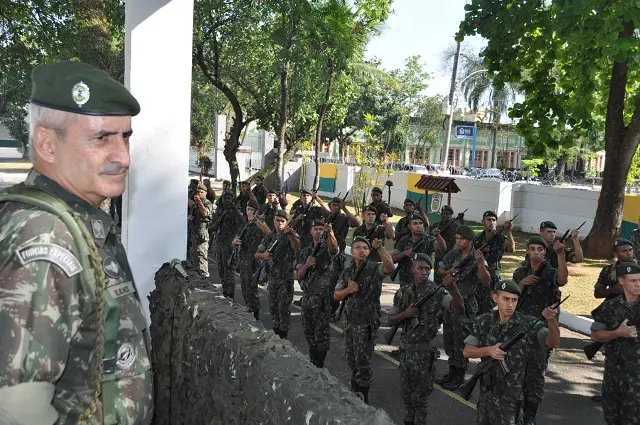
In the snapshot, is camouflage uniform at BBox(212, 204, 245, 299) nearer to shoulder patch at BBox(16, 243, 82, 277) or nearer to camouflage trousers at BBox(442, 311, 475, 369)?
camouflage trousers at BBox(442, 311, 475, 369)

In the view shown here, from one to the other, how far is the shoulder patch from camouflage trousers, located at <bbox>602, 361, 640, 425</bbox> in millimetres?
4826

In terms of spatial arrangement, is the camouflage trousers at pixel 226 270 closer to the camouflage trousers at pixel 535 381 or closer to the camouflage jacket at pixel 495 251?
the camouflage jacket at pixel 495 251

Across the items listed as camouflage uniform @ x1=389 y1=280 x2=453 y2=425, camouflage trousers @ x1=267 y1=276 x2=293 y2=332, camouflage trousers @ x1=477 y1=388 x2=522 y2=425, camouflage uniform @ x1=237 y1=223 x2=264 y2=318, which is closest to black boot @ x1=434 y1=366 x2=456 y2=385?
camouflage uniform @ x1=389 y1=280 x2=453 y2=425

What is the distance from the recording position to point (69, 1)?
13141mm

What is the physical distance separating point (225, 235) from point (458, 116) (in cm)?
5262

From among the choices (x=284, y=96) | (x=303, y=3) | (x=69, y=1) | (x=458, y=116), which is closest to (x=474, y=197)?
(x=284, y=96)

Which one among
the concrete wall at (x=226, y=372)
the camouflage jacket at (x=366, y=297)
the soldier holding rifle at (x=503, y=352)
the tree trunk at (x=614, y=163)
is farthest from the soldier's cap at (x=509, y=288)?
the tree trunk at (x=614, y=163)

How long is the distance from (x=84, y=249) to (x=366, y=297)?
16.1 ft

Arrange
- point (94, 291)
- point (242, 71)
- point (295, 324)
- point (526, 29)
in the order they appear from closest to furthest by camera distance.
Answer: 1. point (94, 291)
2. point (295, 324)
3. point (526, 29)
4. point (242, 71)

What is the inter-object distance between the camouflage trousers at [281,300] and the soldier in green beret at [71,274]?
6.33 m

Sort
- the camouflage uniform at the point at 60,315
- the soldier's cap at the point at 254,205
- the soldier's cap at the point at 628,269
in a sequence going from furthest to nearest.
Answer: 1. the soldier's cap at the point at 254,205
2. the soldier's cap at the point at 628,269
3. the camouflage uniform at the point at 60,315

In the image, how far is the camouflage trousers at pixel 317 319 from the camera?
23.0ft

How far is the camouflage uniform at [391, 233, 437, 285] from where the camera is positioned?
8.66 meters

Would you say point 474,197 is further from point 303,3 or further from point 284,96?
point 303,3
